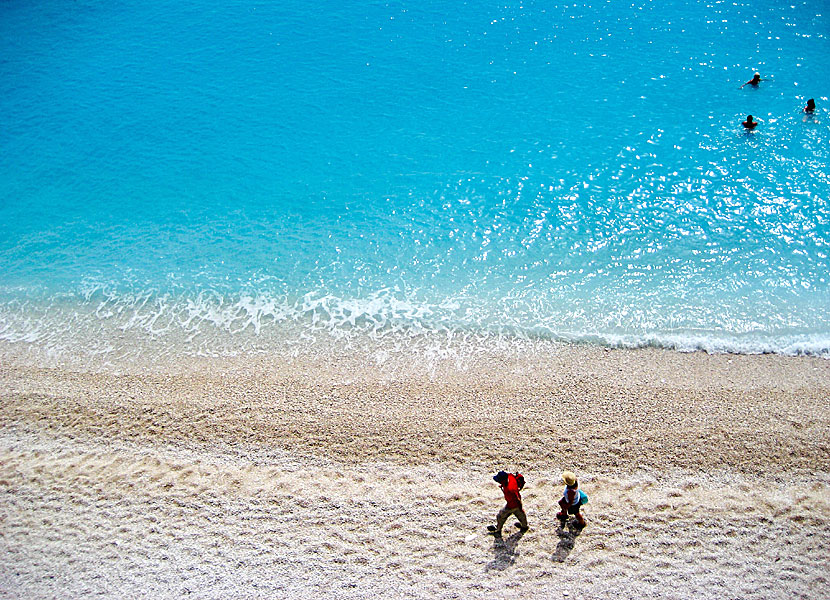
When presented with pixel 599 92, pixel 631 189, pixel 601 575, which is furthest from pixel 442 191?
pixel 601 575

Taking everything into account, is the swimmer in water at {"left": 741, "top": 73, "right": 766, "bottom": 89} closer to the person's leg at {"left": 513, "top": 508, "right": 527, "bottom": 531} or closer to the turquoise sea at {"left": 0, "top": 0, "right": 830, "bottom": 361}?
the turquoise sea at {"left": 0, "top": 0, "right": 830, "bottom": 361}

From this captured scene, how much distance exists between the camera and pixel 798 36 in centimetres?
2323

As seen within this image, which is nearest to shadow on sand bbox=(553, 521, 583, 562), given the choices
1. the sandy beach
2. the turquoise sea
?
the sandy beach

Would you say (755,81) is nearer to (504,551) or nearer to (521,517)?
(521,517)

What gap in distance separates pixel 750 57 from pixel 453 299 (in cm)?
1804

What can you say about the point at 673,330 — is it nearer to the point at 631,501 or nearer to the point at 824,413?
the point at 824,413

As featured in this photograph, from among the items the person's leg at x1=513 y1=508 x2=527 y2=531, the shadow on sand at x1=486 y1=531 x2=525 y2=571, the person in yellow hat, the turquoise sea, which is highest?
the turquoise sea

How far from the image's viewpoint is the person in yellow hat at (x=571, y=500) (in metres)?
8.75

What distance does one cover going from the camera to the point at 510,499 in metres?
8.80

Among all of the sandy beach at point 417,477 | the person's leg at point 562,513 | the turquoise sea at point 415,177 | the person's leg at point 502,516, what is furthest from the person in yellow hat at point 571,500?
the turquoise sea at point 415,177

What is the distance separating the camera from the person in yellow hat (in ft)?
28.7

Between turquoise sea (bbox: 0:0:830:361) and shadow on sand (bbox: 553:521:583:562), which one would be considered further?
turquoise sea (bbox: 0:0:830:361)

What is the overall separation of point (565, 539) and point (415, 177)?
13592mm

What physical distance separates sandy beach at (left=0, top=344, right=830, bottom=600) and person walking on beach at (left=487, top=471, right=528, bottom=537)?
1.25ft
